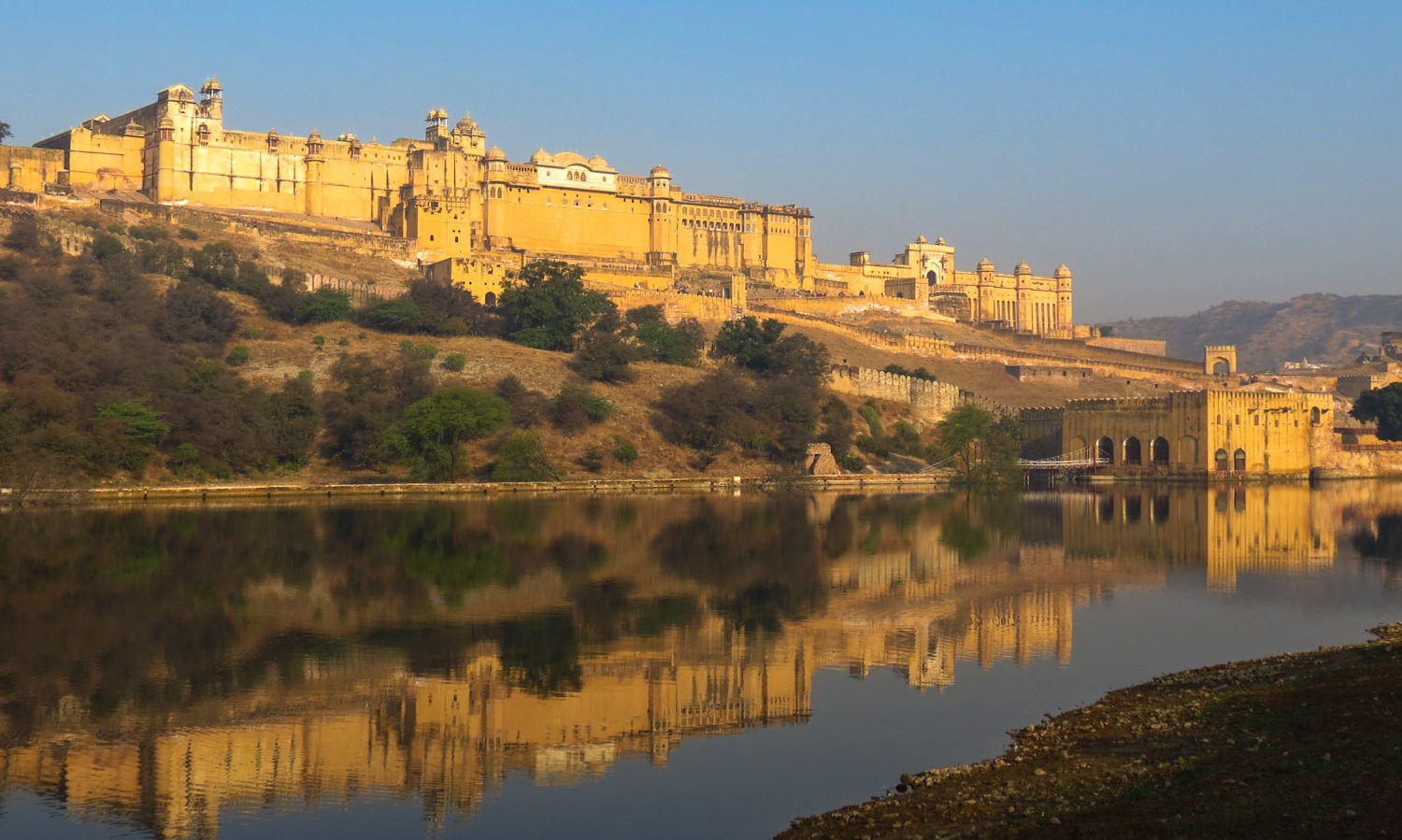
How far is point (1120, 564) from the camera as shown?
73.2 ft

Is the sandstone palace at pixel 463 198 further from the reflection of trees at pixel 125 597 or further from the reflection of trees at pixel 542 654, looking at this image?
the reflection of trees at pixel 542 654

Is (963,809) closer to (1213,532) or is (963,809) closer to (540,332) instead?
(1213,532)

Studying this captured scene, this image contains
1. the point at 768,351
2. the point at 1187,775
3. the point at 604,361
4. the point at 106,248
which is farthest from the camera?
the point at 768,351

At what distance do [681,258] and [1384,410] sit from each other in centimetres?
3534

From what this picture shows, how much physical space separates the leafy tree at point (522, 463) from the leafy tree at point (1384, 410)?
31.4 meters

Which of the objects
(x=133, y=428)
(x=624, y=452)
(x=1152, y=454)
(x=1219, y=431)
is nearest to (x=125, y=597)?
(x=133, y=428)

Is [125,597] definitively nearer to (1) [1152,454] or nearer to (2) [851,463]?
(2) [851,463]

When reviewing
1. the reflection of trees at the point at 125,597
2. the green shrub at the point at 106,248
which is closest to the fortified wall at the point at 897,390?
the green shrub at the point at 106,248

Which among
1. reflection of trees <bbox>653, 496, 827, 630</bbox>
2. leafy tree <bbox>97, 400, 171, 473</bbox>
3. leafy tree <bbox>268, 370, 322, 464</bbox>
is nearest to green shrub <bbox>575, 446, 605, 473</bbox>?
leafy tree <bbox>268, 370, 322, 464</bbox>

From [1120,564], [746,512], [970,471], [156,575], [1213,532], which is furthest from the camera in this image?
[970,471]

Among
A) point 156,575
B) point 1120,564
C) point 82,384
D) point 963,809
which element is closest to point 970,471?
point 1120,564

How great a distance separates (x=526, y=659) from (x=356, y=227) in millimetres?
53593

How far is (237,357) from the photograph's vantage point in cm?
4519

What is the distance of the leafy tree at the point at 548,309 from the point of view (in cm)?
5250
